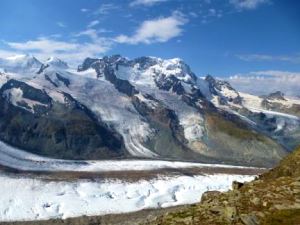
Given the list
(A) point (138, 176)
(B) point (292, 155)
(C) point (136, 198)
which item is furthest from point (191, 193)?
(B) point (292, 155)

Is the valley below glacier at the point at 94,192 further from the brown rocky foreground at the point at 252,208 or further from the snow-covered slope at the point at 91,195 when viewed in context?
the brown rocky foreground at the point at 252,208

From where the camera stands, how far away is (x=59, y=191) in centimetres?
13975

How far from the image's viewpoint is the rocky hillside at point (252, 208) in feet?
93.4

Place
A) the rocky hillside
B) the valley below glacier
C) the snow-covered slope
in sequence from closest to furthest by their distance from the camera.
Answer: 1. the rocky hillside
2. the snow-covered slope
3. the valley below glacier

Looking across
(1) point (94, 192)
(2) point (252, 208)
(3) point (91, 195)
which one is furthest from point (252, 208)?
(1) point (94, 192)

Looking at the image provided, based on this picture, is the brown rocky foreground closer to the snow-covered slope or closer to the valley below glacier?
the valley below glacier

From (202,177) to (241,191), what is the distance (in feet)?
464

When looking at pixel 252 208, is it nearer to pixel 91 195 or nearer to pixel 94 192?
pixel 91 195

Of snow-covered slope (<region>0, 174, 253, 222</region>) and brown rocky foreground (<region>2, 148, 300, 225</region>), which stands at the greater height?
brown rocky foreground (<region>2, 148, 300, 225</region>)

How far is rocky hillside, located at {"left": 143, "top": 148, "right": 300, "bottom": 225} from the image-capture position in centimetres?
2845

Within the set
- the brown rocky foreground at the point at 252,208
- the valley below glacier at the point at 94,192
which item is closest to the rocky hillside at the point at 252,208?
the brown rocky foreground at the point at 252,208

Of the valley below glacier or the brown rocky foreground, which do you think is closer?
the brown rocky foreground

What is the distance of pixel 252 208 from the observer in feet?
97.1

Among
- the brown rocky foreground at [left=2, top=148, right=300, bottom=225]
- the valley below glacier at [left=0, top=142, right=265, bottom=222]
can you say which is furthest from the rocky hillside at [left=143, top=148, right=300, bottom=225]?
the valley below glacier at [left=0, top=142, right=265, bottom=222]
